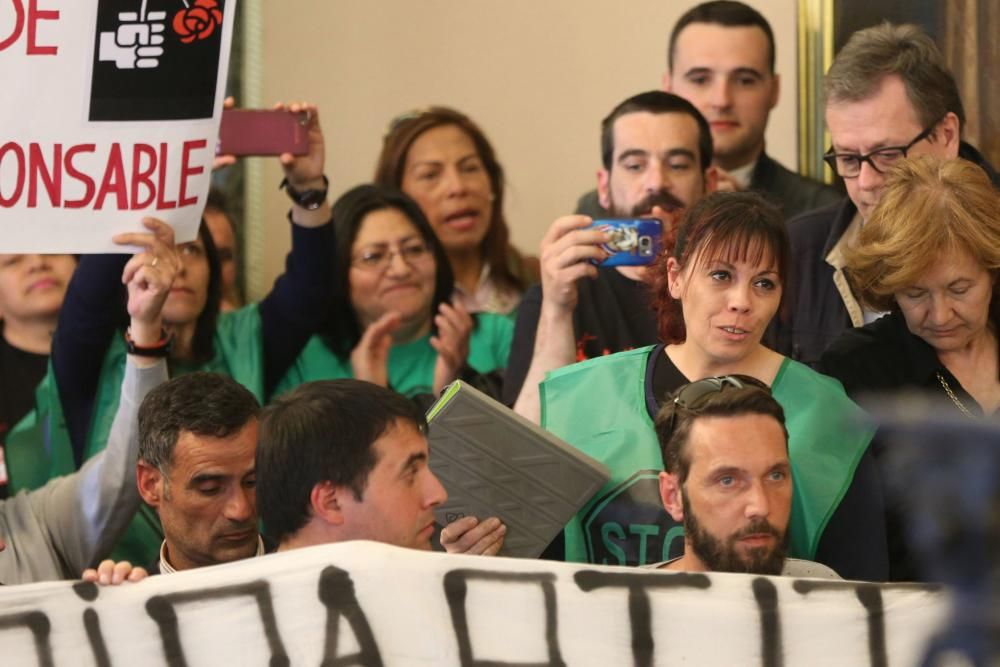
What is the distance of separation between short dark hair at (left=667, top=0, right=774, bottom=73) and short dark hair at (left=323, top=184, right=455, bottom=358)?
0.78 m

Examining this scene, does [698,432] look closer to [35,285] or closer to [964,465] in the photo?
[964,465]

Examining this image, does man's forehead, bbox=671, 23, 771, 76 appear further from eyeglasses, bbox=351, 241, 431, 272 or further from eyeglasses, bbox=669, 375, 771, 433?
eyeglasses, bbox=669, 375, 771, 433

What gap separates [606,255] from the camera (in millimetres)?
3371

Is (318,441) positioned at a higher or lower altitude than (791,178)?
lower

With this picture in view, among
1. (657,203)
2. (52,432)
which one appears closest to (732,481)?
(657,203)

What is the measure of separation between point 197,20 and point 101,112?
0.82 feet

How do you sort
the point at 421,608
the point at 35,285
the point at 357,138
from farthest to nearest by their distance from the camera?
the point at 357,138 < the point at 35,285 < the point at 421,608

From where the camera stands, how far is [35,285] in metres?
3.89

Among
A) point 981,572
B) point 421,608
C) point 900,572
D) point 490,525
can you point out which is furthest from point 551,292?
point 981,572

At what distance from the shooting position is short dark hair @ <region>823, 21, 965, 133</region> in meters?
3.27

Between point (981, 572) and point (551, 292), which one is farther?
point (551, 292)

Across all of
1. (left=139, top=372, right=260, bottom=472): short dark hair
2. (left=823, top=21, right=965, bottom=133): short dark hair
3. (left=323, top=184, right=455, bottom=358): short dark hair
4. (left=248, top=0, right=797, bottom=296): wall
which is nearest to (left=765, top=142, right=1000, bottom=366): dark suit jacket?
(left=823, top=21, right=965, bottom=133): short dark hair

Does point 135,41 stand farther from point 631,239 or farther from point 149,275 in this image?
point 631,239

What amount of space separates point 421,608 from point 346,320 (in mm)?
1793
